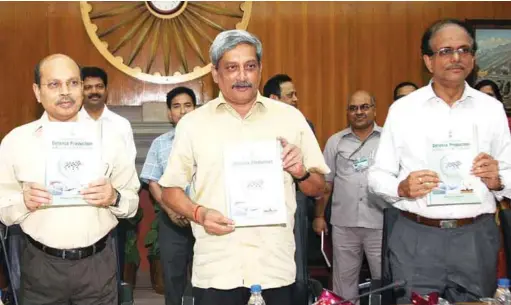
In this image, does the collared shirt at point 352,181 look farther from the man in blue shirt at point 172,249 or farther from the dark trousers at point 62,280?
the dark trousers at point 62,280

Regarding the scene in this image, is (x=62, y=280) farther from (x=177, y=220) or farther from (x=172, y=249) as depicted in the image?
(x=172, y=249)

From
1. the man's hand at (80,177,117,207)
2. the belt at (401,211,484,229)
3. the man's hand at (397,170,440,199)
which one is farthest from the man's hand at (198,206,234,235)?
the belt at (401,211,484,229)

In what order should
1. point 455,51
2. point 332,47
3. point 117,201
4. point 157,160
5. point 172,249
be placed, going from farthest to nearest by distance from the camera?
point 332,47 < point 157,160 < point 172,249 < point 455,51 < point 117,201

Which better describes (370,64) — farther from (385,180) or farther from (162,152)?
(385,180)

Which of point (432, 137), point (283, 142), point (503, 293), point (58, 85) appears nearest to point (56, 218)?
point (58, 85)

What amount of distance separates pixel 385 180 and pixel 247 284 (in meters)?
0.73

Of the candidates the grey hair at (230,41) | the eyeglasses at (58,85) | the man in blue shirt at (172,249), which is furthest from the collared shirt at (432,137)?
the man in blue shirt at (172,249)

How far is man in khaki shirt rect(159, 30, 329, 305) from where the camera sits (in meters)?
2.13

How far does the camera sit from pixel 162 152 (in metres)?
3.79

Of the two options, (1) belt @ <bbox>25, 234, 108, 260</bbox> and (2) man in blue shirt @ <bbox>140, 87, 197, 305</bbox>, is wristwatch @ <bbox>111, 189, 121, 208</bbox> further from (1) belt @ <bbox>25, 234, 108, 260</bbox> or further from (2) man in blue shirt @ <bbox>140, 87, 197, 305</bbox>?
(2) man in blue shirt @ <bbox>140, 87, 197, 305</bbox>

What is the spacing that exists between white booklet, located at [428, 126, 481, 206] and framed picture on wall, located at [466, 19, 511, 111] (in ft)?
12.2

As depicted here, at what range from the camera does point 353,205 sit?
412 cm

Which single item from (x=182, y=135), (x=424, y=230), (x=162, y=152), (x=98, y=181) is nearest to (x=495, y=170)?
(x=424, y=230)

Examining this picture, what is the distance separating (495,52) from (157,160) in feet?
11.5
